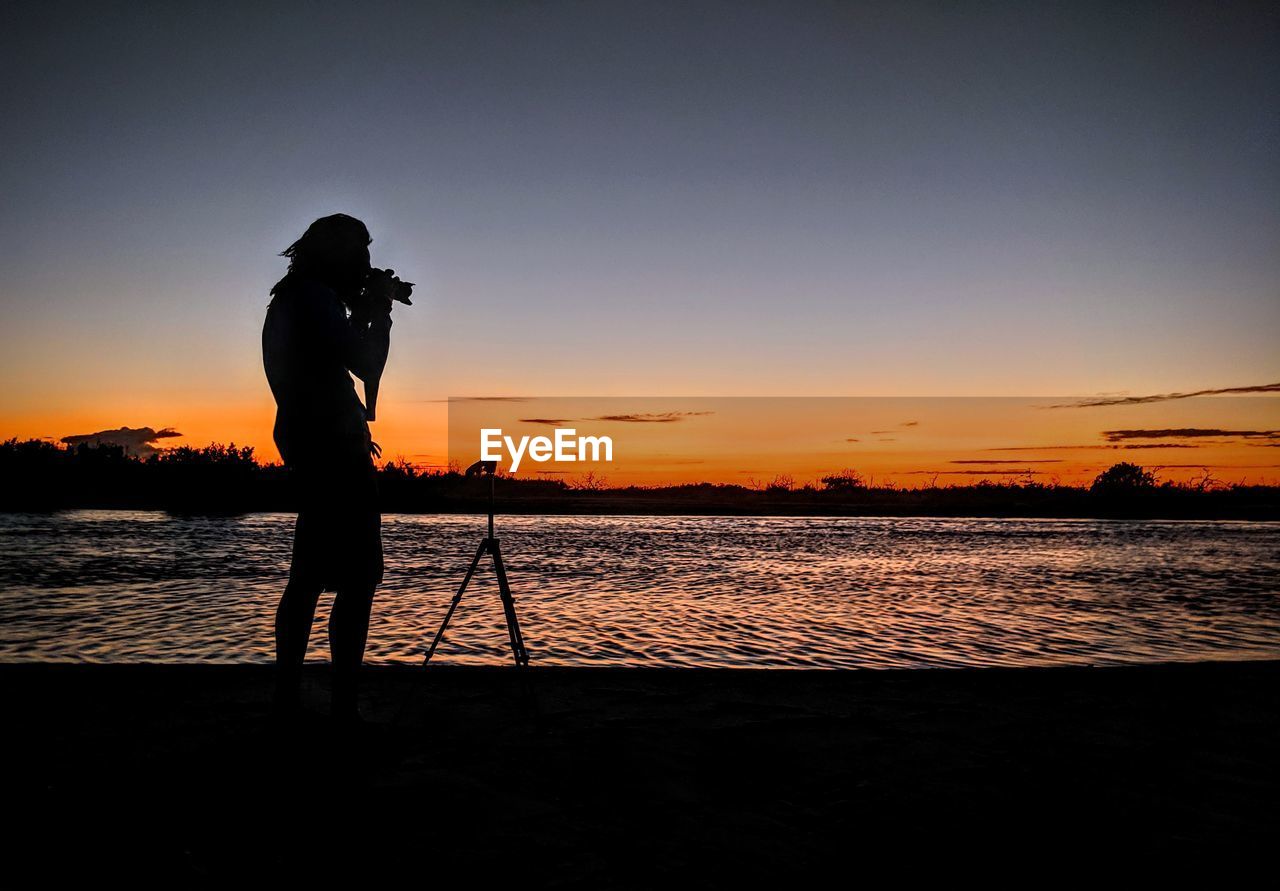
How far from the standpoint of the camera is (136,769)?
3.25 metres

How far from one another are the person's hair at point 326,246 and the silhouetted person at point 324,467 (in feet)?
0.38

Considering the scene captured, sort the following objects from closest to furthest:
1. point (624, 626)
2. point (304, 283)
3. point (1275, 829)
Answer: point (1275, 829), point (304, 283), point (624, 626)

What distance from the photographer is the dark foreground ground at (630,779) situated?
2.55 m

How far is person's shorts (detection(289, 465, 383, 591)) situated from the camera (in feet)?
11.6

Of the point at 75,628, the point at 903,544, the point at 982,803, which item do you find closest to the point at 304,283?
the point at 982,803

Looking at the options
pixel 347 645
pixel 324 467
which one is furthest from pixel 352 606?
pixel 324 467

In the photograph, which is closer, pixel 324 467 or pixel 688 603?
pixel 324 467

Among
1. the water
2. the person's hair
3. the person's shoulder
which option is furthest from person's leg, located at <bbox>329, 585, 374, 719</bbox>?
the water

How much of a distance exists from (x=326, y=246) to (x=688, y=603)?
6.93 meters

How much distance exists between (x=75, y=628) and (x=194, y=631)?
3.74ft

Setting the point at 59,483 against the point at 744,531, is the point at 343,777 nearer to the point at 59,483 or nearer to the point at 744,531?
the point at 744,531

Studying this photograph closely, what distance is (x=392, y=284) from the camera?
3924 mm

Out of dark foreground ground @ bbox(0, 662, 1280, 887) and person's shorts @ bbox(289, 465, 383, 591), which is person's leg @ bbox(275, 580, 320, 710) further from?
dark foreground ground @ bbox(0, 662, 1280, 887)

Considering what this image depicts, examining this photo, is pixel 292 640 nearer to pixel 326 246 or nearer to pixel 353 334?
pixel 353 334
